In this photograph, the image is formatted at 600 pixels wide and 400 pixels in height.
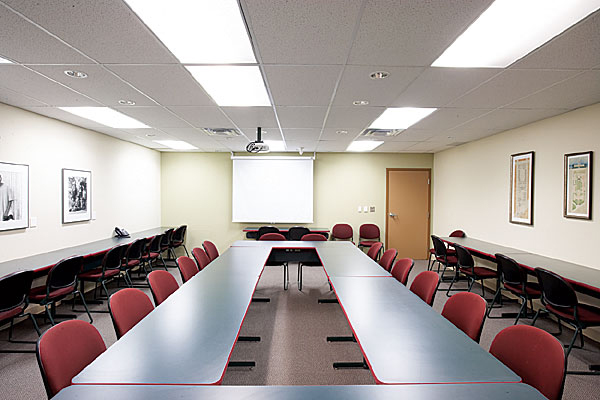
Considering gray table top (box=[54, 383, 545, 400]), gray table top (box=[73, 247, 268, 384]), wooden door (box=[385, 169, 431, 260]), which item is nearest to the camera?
gray table top (box=[54, 383, 545, 400])


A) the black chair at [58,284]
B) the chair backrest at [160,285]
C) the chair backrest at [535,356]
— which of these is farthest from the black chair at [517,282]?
the black chair at [58,284]

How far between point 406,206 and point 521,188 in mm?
3063

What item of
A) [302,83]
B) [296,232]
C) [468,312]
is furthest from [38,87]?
[296,232]

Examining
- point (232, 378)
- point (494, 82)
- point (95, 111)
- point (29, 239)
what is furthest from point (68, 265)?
point (494, 82)

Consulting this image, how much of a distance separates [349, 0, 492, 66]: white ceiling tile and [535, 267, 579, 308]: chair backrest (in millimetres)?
2218

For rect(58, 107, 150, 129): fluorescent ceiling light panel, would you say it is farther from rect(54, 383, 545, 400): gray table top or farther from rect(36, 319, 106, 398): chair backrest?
rect(54, 383, 545, 400): gray table top

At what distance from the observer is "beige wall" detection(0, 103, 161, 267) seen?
3.74 m

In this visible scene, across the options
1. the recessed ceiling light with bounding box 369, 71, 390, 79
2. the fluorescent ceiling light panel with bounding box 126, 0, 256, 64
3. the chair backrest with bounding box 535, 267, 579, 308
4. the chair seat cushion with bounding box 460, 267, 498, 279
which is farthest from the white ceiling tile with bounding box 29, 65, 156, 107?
the chair seat cushion with bounding box 460, 267, 498, 279

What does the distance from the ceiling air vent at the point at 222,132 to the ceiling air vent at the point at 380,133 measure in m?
2.07

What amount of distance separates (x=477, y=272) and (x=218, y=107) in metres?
4.19

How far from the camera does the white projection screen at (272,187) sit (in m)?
7.33

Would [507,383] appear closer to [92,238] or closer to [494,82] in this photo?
[494,82]

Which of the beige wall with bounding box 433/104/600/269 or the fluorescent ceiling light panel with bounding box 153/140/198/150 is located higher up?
the fluorescent ceiling light panel with bounding box 153/140/198/150

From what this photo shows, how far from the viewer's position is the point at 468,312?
210 centimetres
